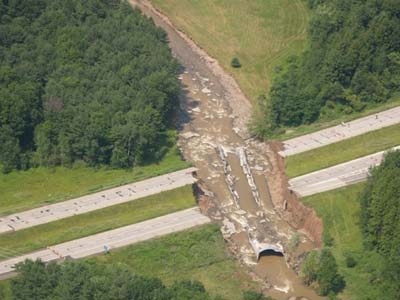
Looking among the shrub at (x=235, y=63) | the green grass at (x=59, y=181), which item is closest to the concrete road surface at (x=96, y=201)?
the green grass at (x=59, y=181)

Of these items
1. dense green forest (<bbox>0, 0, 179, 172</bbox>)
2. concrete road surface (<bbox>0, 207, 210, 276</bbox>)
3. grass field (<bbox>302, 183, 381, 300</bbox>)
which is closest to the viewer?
grass field (<bbox>302, 183, 381, 300</bbox>)

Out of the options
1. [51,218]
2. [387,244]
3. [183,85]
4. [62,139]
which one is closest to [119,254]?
[51,218]

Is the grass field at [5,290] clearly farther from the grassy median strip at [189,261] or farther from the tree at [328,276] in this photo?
the tree at [328,276]

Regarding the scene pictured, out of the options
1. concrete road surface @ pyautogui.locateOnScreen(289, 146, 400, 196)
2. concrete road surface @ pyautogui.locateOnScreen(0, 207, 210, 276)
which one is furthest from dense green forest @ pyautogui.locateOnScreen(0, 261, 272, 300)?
concrete road surface @ pyautogui.locateOnScreen(289, 146, 400, 196)

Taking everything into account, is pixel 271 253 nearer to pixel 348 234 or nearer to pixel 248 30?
pixel 348 234

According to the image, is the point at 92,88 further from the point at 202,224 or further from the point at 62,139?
the point at 202,224

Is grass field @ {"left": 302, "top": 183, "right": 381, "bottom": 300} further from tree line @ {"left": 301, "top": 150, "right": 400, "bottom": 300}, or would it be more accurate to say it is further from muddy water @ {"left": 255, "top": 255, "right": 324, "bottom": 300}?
muddy water @ {"left": 255, "top": 255, "right": 324, "bottom": 300}
